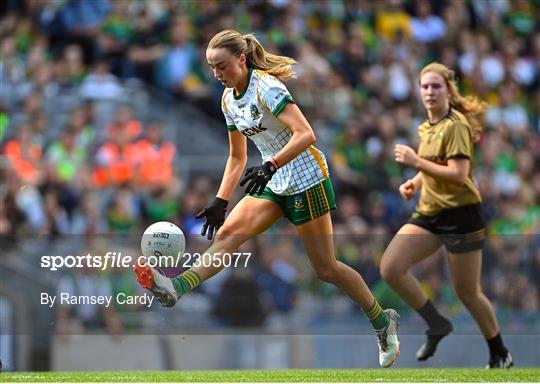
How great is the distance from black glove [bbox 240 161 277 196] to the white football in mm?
842

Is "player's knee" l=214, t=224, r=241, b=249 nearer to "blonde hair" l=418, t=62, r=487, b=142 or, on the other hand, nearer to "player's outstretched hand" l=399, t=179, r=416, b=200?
"player's outstretched hand" l=399, t=179, r=416, b=200

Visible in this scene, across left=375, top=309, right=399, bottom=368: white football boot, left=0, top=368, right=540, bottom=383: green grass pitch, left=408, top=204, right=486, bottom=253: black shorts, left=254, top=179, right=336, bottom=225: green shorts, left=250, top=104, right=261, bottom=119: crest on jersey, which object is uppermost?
left=250, top=104, right=261, bottom=119: crest on jersey

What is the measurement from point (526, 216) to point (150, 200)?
15.1 feet

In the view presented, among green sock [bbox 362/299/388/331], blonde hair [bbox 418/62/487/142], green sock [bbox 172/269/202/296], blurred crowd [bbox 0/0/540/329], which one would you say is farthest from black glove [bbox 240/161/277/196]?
blurred crowd [bbox 0/0/540/329]

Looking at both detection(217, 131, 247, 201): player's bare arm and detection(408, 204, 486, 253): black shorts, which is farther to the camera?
detection(408, 204, 486, 253): black shorts

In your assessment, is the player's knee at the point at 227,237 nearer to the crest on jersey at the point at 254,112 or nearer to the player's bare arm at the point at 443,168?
the crest on jersey at the point at 254,112

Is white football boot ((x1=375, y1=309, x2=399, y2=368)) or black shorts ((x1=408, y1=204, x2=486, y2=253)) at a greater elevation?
black shorts ((x1=408, y1=204, x2=486, y2=253))

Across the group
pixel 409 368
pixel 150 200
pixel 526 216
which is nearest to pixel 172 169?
pixel 150 200

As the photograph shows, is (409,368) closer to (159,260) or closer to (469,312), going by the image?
(469,312)

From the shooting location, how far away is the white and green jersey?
26.1ft

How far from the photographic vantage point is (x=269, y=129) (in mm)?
8094

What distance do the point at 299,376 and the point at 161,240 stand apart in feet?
4.50

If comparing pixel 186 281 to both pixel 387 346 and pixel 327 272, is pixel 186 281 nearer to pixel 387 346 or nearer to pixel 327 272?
pixel 327 272

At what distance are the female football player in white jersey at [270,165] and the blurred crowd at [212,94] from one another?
4.21m
